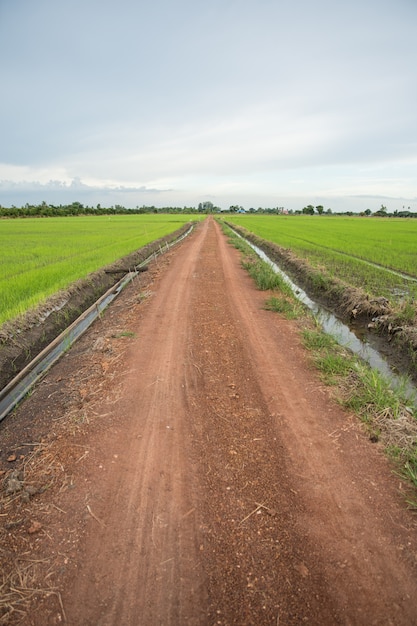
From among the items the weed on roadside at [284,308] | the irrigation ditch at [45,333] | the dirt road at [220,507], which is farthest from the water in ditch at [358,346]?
the irrigation ditch at [45,333]

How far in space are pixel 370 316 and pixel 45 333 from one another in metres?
8.04

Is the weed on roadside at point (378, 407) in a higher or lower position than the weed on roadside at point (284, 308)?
lower

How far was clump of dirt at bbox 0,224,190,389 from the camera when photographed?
5.90 meters

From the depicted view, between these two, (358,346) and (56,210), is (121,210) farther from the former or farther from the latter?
(358,346)

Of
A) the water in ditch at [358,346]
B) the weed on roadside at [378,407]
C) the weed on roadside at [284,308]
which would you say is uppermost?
the weed on roadside at [284,308]

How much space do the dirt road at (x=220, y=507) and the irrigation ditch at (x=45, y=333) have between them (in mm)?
786

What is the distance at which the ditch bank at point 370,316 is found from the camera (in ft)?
19.8

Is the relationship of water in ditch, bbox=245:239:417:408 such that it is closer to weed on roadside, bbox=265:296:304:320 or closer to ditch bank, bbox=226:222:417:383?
ditch bank, bbox=226:222:417:383

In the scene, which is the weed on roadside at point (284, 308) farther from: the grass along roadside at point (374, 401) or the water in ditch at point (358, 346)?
the grass along roadside at point (374, 401)

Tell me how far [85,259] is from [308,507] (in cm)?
1299

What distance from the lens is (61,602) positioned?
6.44 feet

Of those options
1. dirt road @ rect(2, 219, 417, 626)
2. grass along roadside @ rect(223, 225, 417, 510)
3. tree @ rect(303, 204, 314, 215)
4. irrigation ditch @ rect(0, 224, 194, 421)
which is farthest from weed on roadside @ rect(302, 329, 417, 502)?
tree @ rect(303, 204, 314, 215)

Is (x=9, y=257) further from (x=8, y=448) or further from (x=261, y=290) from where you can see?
(x=8, y=448)

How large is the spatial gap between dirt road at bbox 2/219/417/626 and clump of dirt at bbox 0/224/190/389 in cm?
163
